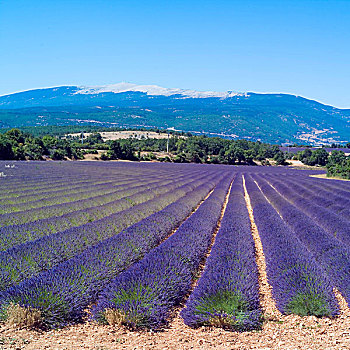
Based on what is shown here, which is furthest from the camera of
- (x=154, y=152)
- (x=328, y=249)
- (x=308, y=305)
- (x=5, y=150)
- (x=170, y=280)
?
(x=154, y=152)

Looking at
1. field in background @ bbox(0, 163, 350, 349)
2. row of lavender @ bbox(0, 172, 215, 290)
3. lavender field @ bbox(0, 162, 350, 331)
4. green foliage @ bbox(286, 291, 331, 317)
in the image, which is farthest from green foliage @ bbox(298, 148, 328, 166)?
green foliage @ bbox(286, 291, 331, 317)

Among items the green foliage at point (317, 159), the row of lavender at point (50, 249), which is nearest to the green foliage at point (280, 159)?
the green foliage at point (317, 159)

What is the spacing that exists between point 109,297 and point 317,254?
189 inches

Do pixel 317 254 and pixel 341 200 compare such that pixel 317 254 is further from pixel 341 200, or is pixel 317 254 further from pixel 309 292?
pixel 341 200

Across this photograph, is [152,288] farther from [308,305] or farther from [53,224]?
[53,224]

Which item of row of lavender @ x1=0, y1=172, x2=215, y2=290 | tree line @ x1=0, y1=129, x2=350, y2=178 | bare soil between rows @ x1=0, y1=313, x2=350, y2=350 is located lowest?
bare soil between rows @ x1=0, y1=313, x2=350, y2=350

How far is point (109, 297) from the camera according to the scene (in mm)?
4668

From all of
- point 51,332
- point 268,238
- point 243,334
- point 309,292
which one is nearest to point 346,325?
point 309,292

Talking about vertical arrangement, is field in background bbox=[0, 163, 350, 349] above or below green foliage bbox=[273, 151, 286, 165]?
below

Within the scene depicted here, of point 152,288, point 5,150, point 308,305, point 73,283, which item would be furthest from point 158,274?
point 5,150

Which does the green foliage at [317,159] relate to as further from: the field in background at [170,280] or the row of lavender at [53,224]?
the field in background at [170,280]

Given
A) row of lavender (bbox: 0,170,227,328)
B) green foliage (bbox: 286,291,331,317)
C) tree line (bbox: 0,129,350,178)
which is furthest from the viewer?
tree line (bbox: 0,129,350,178)

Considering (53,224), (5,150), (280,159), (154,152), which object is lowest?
(53,224)

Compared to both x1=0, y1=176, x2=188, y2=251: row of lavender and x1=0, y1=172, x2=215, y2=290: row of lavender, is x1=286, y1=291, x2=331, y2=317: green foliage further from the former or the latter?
x1=0, y1=176, x2=188, y2=251: row of lavender
